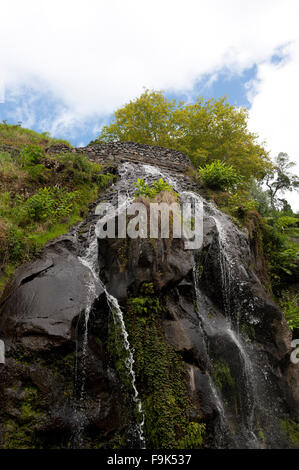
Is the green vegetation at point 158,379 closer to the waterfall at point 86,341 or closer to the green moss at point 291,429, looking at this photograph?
the waterfall at point 86,341

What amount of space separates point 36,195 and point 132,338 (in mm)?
4869

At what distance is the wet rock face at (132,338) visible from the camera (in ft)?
13.4

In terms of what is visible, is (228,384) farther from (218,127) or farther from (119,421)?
(218,127)

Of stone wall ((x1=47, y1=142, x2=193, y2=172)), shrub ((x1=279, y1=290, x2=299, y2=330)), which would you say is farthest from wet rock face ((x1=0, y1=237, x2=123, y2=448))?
stone wall ((x1=47, y1=142, x2=193, y2=172))

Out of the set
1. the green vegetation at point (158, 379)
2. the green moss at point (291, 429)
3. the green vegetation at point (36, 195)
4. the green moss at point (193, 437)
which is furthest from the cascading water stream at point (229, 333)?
the green vegetation at point (36, 195)

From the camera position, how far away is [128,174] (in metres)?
10.7

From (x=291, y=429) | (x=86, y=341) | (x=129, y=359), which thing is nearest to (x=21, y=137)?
(x=86, y=341)

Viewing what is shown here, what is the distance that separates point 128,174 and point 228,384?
7.76 m

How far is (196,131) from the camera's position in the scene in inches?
714

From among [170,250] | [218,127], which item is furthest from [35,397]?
[218,127]

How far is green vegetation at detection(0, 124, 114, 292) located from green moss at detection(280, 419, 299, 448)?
21.0 feet

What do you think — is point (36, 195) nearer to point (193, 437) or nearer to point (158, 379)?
point (158, 379)

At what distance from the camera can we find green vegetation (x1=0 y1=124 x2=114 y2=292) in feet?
20.5

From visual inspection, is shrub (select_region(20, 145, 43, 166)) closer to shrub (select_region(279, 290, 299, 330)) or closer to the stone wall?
the stone wall
